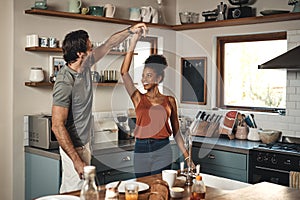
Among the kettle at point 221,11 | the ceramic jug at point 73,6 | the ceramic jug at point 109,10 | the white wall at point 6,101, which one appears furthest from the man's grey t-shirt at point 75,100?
the kettle at point 221,11

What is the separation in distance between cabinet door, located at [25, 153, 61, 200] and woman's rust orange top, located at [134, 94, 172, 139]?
97 centimetres

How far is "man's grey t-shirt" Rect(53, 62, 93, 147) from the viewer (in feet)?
8.84

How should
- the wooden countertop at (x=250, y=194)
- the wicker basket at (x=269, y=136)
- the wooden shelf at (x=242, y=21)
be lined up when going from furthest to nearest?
the wicker basket at (x=269, y=136) → the wooden shelf at (x=242, y=21) → the wooden countertop at (x=250, y=194)

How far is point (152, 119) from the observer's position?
317 centimetres

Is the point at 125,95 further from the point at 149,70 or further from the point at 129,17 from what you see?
the point at 149,70

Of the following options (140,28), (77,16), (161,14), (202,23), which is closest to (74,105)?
(140,28)

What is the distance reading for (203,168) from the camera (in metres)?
4.59

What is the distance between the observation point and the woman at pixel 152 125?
3154 mm

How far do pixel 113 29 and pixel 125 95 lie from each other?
29.3 inches

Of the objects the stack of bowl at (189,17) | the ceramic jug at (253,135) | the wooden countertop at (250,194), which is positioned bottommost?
the wooden countertop at (250,194)

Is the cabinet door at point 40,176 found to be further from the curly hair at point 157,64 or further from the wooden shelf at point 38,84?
the curly hair at point 157,64

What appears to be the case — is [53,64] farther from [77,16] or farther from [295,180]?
[295,180]

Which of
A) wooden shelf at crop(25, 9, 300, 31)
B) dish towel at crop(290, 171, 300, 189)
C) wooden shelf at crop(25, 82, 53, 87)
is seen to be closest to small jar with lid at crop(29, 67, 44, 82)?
wooden shelf at crop(25, 82, 53, 87)

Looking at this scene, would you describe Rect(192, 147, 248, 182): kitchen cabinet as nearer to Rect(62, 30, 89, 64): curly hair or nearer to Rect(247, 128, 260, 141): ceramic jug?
Rect(247, 128, 260, 141): ceramic jug
